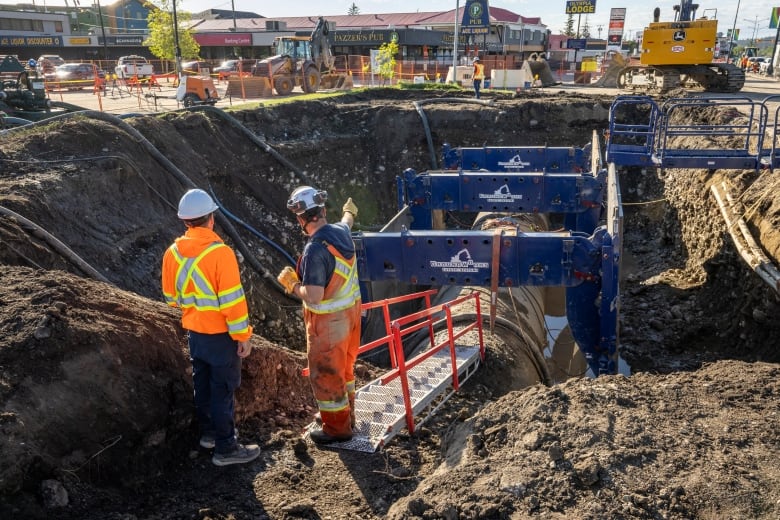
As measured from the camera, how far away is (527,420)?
154 inches

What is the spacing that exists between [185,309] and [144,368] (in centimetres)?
60

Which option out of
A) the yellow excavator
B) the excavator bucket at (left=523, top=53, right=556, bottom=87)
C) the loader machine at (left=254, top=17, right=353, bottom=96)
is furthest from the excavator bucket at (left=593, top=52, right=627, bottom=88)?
the loader machine at (left=254, top=17, right=353, bottom=96)

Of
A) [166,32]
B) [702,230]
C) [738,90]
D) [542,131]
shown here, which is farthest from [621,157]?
[166,32]

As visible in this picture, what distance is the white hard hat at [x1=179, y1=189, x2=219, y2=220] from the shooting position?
4.02m

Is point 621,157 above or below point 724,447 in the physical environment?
above

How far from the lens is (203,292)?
4008 mm

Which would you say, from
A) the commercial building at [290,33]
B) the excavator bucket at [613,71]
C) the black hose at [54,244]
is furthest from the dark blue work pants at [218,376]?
the commercial building at [290,33]

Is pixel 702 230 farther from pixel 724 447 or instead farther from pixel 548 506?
pixel 548 506

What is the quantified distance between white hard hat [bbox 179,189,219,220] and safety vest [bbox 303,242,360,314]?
0.84 metres

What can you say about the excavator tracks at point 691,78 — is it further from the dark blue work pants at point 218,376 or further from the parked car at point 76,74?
the parked car at point 76,74

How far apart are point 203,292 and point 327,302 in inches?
33.2

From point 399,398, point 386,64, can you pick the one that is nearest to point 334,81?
point 386,64

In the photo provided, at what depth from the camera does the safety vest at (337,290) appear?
4305mm

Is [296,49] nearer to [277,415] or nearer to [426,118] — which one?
[426,118]
